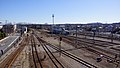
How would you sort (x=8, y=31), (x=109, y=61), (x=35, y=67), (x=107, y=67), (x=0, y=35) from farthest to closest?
(x=8, y=31)
(x=0, y=35)
(x=109, y=61)
(x=35, y=67)
(x=107, y=67)

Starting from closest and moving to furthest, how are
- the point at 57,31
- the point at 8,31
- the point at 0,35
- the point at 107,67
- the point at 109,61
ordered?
the point at 107,67
the point at 109,61
the point at 0,35
the point at 8,31
the point at 57,31

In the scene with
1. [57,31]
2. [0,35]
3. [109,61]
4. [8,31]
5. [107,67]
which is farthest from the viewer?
[57,31]

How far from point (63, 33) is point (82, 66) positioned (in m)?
68.5

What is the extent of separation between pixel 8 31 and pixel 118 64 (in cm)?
7176

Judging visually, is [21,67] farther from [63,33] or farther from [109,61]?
[63,33]

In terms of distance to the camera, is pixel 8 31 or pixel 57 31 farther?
pixel 57 31

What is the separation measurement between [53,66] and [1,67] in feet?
19.5

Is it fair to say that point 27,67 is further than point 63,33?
No

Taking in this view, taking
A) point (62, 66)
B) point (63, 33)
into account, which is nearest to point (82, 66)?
point (62, 66)

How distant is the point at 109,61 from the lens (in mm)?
25219

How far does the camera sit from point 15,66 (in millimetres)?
24641

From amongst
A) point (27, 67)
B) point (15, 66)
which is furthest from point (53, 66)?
point (15, 66)

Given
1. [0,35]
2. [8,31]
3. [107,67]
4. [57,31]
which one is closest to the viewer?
[107,67]

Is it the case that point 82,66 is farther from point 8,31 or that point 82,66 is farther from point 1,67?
point 8,31
